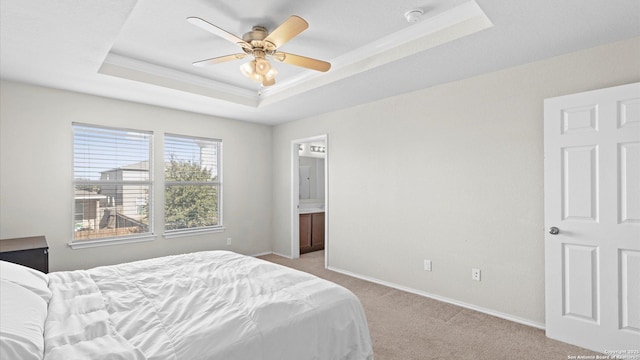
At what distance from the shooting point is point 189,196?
15.5 ft

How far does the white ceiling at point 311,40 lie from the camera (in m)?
2.08

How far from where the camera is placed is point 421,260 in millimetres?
3619

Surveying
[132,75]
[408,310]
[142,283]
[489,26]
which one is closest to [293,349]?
[142,283]

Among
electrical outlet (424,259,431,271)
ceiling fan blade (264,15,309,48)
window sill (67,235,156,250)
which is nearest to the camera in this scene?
ceiling fan blade (264,15,309,48)

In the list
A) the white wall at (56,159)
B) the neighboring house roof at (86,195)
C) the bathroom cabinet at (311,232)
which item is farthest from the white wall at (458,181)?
the neighboring house roof at (86,195)

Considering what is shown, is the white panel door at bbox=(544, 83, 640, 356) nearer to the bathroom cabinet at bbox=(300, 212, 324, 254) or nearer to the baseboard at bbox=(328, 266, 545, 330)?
the baseboard at bbox=(328, 266, 545, 330)

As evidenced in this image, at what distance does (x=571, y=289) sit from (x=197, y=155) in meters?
4.68

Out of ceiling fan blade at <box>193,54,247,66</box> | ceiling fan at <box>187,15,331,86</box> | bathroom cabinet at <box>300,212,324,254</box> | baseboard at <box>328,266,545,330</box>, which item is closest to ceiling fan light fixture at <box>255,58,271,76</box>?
ceiling fan at <box>187,15,331,86</box>

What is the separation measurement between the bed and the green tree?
2.35 metres

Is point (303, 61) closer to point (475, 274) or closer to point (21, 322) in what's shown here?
point (21, 322)

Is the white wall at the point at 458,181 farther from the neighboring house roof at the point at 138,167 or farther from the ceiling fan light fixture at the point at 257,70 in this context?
the neighboring house roof at the point at 138,167

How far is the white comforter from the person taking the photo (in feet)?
4.27

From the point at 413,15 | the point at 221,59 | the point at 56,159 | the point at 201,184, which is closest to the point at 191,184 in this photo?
the point at 201,184

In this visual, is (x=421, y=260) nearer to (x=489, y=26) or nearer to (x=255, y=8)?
(x=489, y=26)
